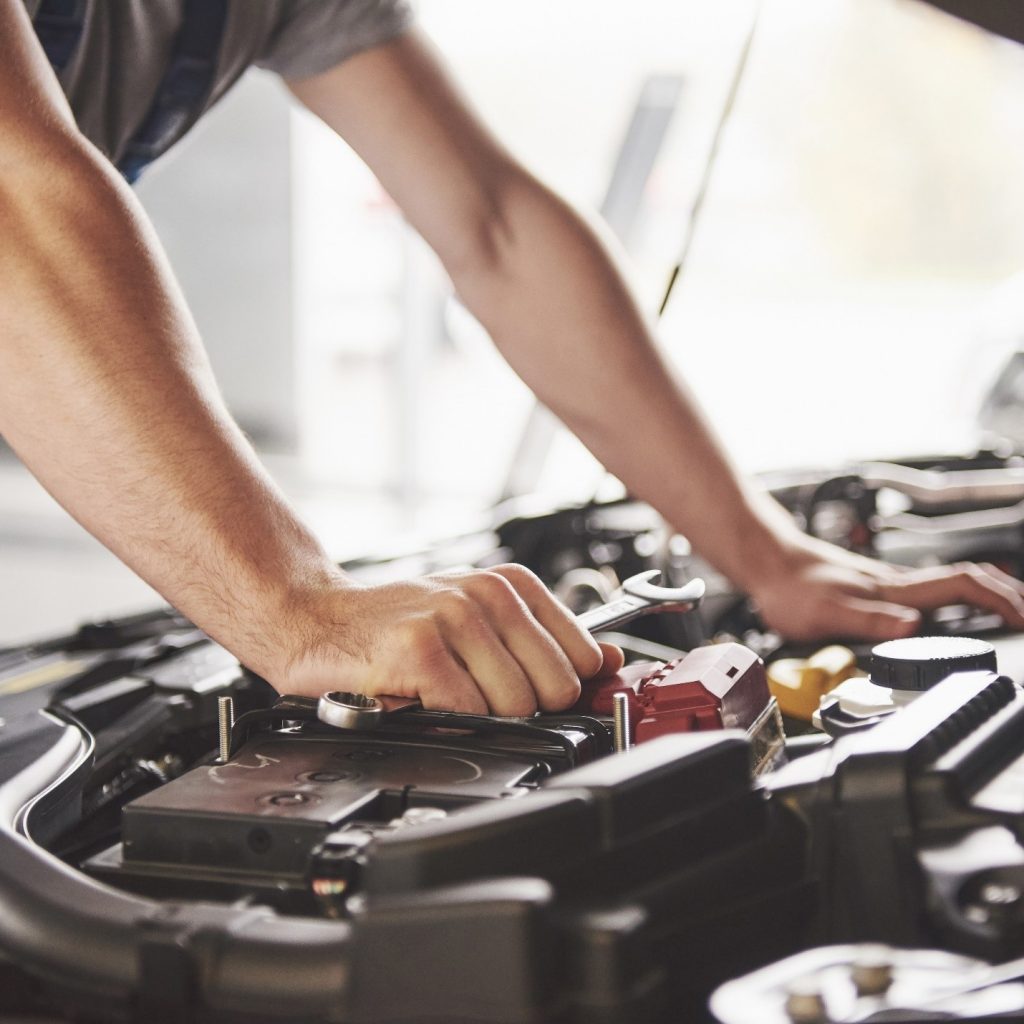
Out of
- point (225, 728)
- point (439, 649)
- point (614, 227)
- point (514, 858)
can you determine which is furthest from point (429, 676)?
point (614, 227)

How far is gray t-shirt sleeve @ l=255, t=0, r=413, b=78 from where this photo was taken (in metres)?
1.40

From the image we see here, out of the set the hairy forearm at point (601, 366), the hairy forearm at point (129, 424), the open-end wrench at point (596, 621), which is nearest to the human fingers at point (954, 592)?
the hairy forearm at point (601, 366)

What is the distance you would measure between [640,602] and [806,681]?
0.18 metres

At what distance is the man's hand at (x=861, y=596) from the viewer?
1.25 m

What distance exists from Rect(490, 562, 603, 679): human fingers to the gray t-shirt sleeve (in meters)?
0.82

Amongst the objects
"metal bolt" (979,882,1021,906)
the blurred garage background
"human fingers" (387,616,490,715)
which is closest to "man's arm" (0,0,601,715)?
"human fingers" (387,616,490,715)

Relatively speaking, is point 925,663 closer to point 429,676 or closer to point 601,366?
point 429,676

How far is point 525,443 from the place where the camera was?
2936mm

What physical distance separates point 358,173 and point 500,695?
5.74 meters

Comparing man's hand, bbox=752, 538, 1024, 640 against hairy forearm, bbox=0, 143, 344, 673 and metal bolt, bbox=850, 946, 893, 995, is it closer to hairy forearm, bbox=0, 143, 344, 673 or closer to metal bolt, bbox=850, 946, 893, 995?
hairy forearm, bbox=0, 143, 344, 673

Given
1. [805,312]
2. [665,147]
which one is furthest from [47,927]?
[805,312]

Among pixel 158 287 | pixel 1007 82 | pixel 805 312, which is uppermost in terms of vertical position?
pixel 1007 82

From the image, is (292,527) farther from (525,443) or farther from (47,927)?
(525,443)

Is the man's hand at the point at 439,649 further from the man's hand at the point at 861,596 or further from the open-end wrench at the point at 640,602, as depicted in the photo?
the man's hand at the point at 861,596
